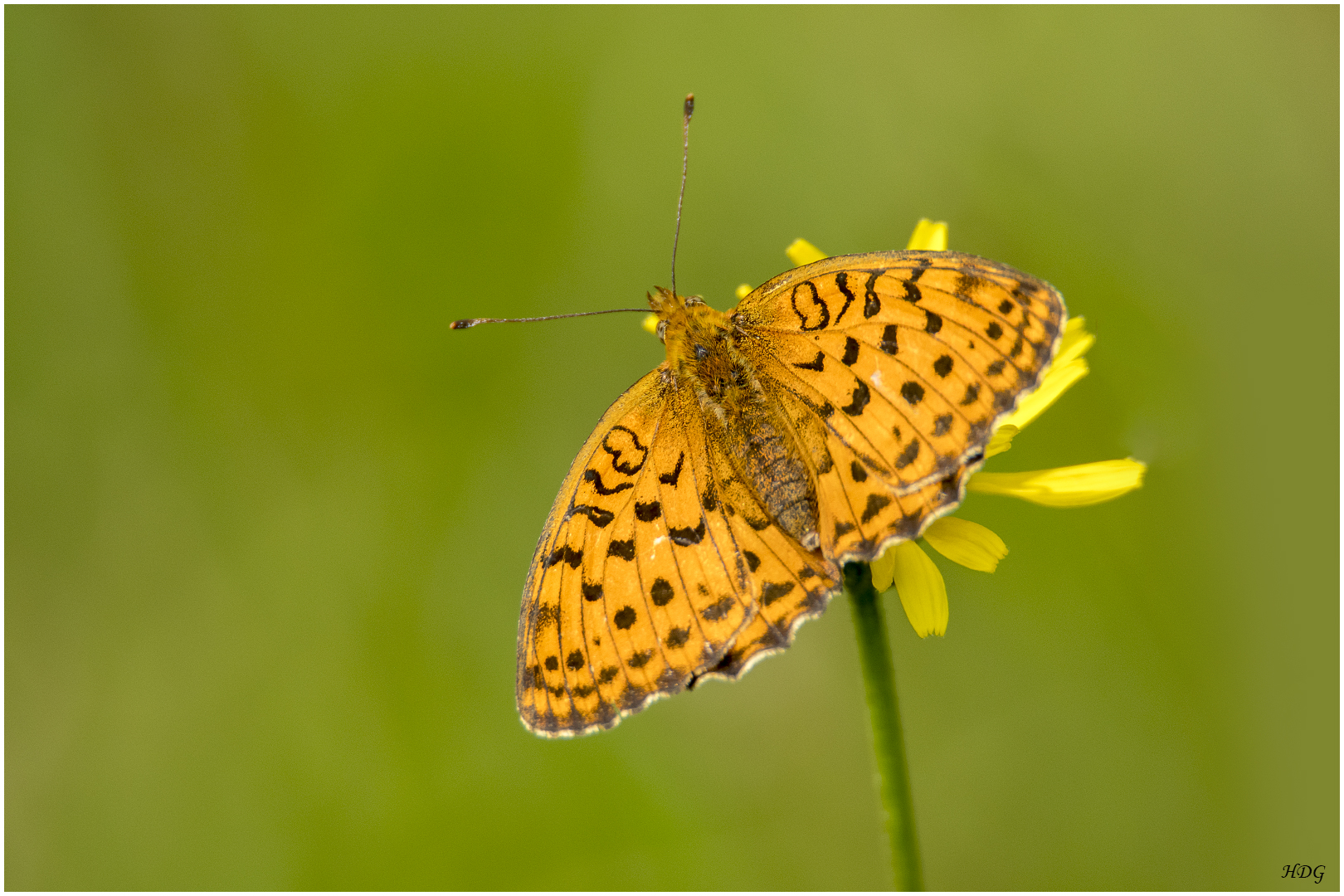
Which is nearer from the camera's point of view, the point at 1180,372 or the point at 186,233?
the point at 1180,372

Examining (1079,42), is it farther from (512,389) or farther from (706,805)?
(706,805)

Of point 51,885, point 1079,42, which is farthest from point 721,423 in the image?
point 51,885

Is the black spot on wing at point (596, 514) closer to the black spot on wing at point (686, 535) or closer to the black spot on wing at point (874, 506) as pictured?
the black spot on wing at point (686, 535)

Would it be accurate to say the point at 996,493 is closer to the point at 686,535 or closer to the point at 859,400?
the point at 859,400

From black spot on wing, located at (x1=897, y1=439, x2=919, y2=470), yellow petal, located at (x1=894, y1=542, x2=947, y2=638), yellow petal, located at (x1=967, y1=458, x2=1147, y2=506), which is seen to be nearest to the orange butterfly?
black spot on wing, located at (x1=897, y1=439, x2=919, y2=470)

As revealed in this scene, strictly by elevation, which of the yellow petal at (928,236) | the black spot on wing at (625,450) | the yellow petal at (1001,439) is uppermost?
the yellow petal at (928,236)

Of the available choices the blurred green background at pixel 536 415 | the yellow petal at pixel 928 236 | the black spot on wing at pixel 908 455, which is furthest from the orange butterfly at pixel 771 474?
the blurred green background at pixel 536 415
